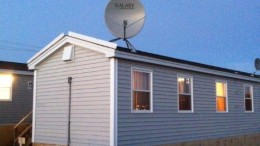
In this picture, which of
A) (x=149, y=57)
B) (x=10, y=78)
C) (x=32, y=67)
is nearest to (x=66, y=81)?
(x=32, y=67)

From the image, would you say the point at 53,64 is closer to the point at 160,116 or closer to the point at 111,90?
the point at 111,90

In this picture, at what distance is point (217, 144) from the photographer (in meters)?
15.7

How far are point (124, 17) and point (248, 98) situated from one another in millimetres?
9350

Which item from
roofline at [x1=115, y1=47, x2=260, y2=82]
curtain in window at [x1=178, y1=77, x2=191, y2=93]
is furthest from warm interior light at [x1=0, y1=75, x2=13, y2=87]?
curtain in window at [x1=178, y1=77, x2=191, y2=93]

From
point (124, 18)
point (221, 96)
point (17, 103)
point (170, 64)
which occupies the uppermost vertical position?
point (124, 18)

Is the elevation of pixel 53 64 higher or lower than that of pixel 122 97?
higher

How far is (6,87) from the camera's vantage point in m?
17.8

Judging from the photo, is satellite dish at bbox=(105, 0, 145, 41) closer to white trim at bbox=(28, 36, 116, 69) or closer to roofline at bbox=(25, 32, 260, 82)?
roofline at bbox=(25, 32, 260, 82)

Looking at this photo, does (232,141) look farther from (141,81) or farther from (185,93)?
(141,81)

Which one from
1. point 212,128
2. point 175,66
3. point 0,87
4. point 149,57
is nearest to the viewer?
point 149,57

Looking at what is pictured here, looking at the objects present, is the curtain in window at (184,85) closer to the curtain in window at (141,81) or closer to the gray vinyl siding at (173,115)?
the gray vinyl siding at (173,115)

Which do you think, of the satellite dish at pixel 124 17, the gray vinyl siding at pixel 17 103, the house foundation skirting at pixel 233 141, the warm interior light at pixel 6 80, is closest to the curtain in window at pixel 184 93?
the house foundation skirting at pixel 233 141

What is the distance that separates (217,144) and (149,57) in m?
5.81

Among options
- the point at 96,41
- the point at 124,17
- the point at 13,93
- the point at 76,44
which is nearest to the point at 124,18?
the point at 124,17
